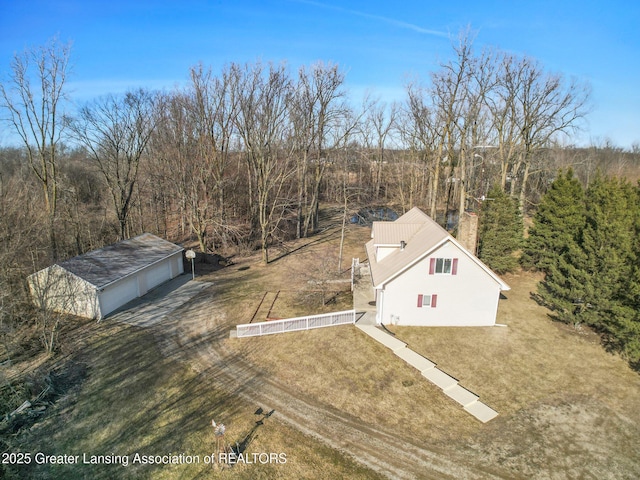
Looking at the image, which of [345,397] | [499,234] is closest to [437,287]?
[345,397]

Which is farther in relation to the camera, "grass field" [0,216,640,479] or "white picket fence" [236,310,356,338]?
"white picket fence" [236,310,356,338]

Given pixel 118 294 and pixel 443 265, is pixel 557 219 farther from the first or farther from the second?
pixel 118 294

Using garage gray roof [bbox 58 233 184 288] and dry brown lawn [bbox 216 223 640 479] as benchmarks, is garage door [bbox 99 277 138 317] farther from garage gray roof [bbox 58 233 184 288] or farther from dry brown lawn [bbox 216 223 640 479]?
dry brown lawn [bbox 216 223 640 479]

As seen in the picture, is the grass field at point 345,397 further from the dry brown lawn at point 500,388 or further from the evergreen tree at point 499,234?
the evergreen tree at point 499,234

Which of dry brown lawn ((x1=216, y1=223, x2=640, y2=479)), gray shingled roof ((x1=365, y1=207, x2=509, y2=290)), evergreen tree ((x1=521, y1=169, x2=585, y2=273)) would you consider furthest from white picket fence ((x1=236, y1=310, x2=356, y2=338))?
evergreen tree ((x1=521, y1=169, x2=585, y2=273))

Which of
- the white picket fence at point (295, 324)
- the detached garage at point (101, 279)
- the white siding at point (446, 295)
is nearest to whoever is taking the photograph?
the white siding at point (446, 295)

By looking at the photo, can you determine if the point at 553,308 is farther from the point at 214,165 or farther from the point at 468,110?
the point at 214,165

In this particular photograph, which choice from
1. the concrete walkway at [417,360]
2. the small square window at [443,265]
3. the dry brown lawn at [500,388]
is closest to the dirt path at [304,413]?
the dry brown lawn at [500,388]
